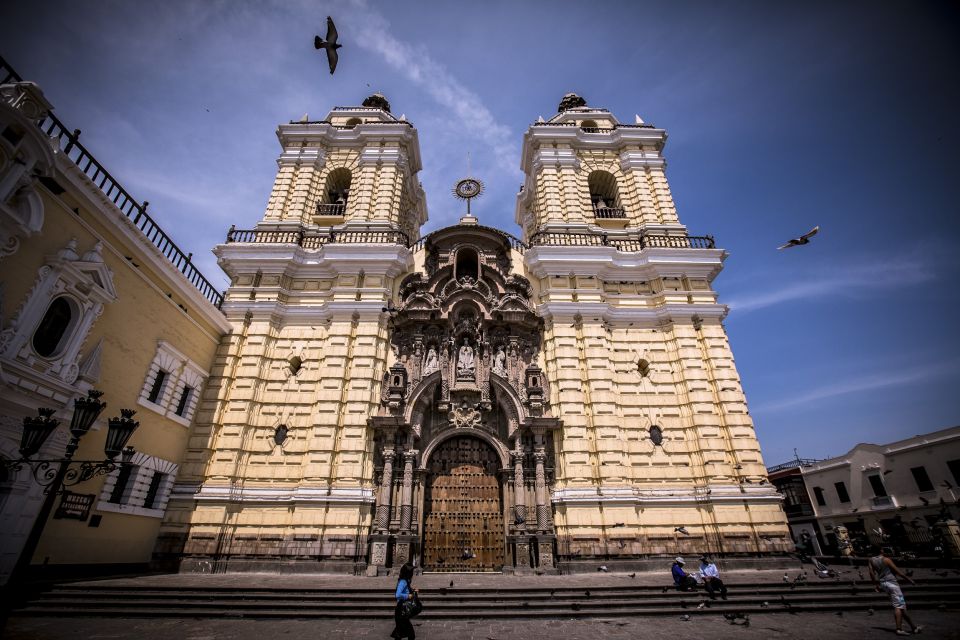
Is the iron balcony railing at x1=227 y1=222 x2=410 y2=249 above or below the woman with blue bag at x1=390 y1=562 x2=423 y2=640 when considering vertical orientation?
above

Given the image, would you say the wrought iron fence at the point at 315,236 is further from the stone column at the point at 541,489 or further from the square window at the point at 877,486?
the square window at the point at 877,486

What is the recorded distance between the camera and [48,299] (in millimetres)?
9812

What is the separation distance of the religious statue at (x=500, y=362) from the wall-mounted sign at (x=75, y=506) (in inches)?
463

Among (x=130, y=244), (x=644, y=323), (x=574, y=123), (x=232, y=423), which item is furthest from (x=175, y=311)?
(x=574, y=123)

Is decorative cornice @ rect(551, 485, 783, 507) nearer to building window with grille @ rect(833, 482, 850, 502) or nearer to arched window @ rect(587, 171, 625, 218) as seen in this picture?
arched window @ rect(587, 171, 625, 218)

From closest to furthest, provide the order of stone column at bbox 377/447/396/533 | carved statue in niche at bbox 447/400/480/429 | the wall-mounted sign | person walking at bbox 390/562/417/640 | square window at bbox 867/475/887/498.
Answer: person walking at bbox 390/562/417/640 → the wall-mounted sign → stone column at bbox 377/447/396/533 → carved statue in niche at bbox 447/400/480/429 → square window at bbox 867/475/887/498

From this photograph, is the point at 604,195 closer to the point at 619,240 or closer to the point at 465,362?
the point at 619,240

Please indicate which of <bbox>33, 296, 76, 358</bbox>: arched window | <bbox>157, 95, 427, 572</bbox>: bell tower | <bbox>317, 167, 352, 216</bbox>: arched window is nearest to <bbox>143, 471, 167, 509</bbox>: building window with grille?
<bbox>157, 95, 427, 572</bbox>: bell tower

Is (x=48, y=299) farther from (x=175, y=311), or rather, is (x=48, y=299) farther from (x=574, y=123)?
(x=574, y=123)

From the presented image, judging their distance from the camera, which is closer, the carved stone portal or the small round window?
the carved stone portal

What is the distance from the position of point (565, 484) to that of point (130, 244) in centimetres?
1442

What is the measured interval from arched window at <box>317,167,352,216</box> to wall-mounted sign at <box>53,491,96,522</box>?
44.3 feet

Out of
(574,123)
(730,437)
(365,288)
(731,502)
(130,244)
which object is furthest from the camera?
(574,123)

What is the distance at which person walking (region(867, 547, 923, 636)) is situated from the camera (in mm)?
6852
